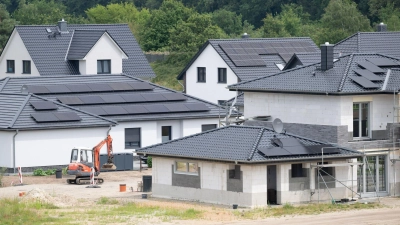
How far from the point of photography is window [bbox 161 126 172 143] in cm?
8062

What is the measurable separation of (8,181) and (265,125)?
48.8 feet

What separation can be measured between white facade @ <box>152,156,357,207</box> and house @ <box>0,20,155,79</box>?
34936mm

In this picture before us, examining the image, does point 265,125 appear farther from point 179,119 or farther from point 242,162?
point 179,119

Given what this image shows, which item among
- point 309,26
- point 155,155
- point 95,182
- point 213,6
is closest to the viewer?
point 155,155

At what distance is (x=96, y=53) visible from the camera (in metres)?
95.2

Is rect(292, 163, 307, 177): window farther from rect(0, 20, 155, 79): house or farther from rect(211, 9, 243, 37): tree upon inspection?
rect(211, 9, 243, 37): tree

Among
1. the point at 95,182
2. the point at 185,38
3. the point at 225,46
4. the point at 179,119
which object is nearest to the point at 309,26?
the point at 185,38

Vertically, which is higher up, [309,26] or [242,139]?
[309,26]

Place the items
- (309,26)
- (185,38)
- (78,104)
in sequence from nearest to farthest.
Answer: (78,104), (185,38), (309,26)

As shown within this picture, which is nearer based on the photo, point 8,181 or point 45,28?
point 8,181

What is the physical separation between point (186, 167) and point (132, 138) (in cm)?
1925

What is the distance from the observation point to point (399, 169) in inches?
2485

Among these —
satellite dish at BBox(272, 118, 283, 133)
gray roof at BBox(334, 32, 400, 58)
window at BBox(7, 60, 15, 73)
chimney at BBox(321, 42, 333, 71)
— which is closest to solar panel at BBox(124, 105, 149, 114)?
gray roof at BBox(334, 32, 400, 58)

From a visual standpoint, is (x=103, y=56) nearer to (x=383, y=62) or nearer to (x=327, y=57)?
(x=327, y=57)
